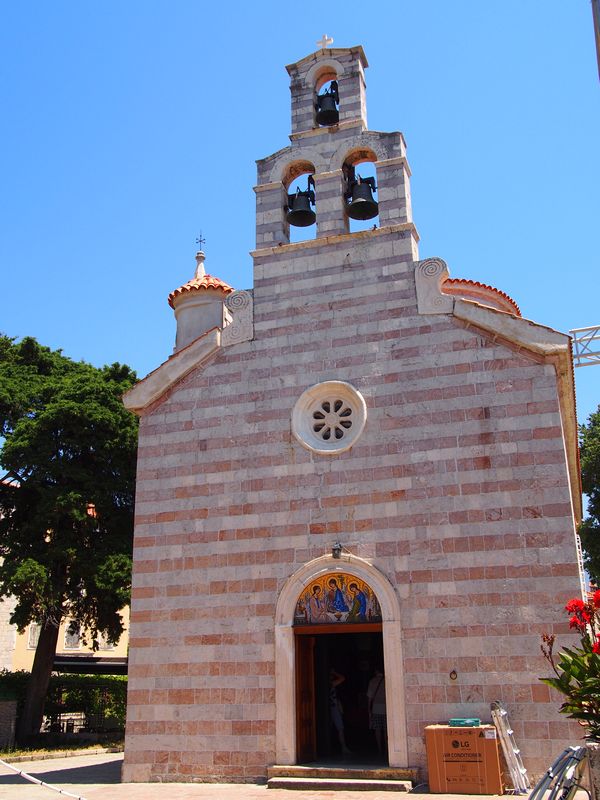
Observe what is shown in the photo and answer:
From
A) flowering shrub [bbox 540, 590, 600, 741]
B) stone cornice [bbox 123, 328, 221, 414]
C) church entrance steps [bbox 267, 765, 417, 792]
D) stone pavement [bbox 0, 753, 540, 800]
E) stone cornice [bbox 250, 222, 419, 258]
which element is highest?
stone cornice [bbox 250, 222, 419, 258]

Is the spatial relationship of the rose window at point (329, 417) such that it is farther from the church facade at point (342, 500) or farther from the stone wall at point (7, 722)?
the stone wall at point (7, 722)

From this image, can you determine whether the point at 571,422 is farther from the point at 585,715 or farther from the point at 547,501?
the point at 585,715

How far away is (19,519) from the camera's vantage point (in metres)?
21.2

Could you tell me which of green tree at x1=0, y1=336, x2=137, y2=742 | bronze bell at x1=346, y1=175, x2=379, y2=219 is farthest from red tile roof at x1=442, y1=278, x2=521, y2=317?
green tree at x1=0, y1=336, x2=137, y2=742

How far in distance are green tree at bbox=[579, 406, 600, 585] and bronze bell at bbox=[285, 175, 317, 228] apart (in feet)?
53.7

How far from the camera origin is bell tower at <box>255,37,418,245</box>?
14141 millimetres

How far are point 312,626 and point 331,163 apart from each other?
843 cm

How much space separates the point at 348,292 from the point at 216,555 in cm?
510

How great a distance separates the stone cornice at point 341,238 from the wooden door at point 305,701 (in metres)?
6.90

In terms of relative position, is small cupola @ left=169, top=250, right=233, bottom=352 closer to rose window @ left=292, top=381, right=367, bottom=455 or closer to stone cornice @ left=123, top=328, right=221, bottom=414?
stone cornice @ left=123, top=328, right=221, bottom=414

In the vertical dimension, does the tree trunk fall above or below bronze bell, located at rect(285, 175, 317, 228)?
below

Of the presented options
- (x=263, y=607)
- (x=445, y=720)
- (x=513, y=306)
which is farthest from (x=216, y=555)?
(x=513, y=306)

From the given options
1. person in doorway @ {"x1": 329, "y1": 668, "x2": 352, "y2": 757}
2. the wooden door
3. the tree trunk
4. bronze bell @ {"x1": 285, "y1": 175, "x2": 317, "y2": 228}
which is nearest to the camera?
the wooden door

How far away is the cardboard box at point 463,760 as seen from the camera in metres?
10.2
